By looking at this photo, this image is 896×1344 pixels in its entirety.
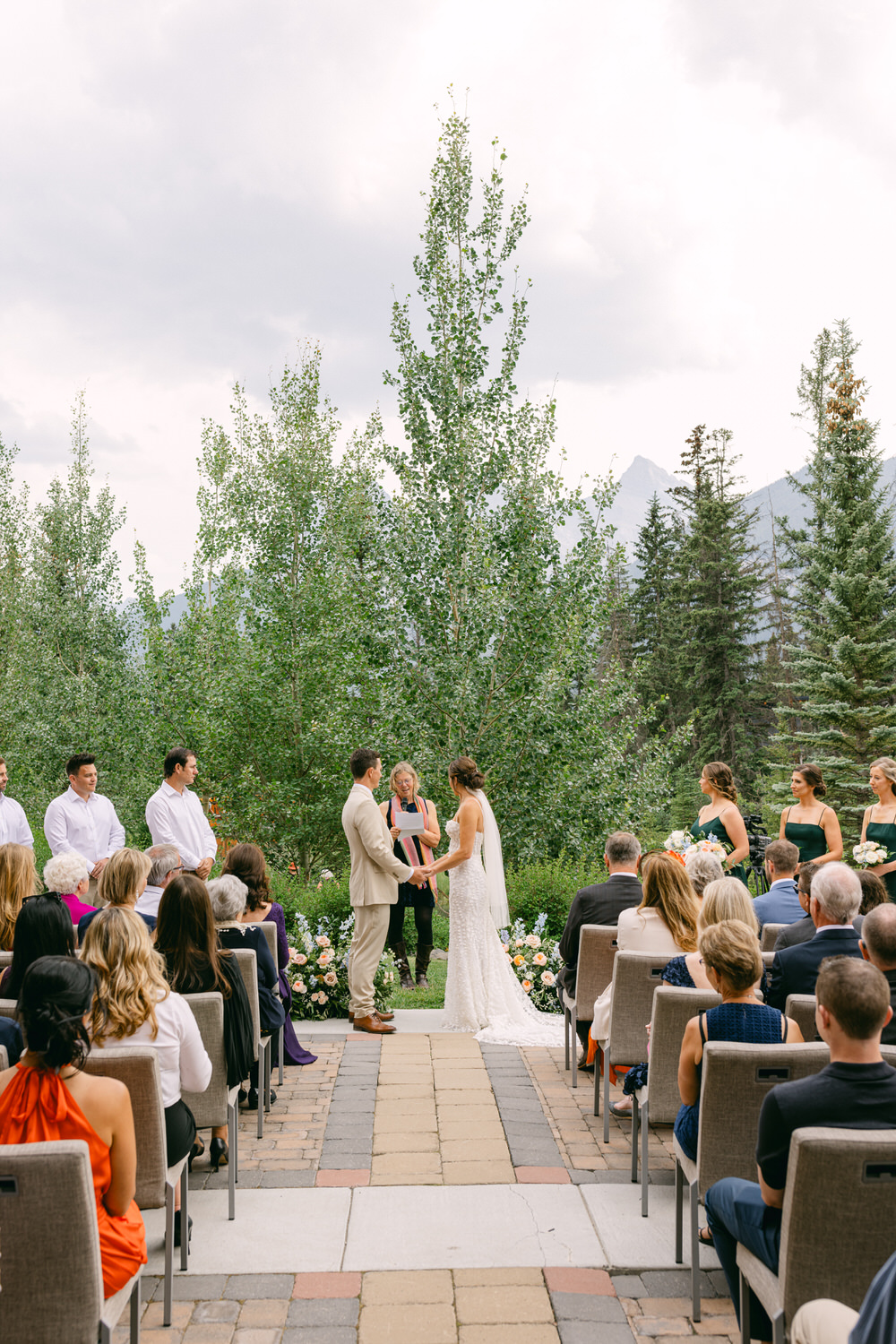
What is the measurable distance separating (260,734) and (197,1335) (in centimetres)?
1154

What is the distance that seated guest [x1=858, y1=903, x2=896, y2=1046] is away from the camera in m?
3.87

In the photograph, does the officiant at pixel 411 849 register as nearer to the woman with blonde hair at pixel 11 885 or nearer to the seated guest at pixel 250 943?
the seated guest at pixel 250 943

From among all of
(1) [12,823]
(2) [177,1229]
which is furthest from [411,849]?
(2) [177,1229]

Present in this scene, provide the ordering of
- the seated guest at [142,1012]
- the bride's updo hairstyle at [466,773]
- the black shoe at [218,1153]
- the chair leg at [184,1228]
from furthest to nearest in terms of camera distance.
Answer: the bride's updo hairstyle at [466,773] → the black shoe at [218,1153] → the chair leg at [184,1228] → the seated guest at [142,1012]

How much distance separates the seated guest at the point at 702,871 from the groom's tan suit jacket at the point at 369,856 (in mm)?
2482

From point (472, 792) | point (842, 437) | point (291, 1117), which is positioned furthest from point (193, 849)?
point (842, 437)

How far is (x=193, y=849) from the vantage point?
8078 millimetres

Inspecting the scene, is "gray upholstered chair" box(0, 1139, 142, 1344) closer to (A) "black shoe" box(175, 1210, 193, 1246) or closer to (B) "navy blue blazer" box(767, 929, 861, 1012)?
(A) "black shoe" box(175, 1210, 193, 1246)

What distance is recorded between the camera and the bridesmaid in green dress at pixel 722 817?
7664 mm

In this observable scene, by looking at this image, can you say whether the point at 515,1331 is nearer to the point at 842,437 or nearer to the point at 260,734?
the point at 260,734

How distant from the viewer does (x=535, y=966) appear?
8.12 meters

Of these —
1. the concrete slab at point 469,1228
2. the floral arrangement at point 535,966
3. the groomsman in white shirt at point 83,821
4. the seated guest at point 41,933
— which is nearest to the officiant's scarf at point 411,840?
the floral arrangement at point 535,966

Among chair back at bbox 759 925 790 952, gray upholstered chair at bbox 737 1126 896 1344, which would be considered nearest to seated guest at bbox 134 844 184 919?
chair back at bbox 759 925 790 952

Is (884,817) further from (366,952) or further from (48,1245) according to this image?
(48,1245)
